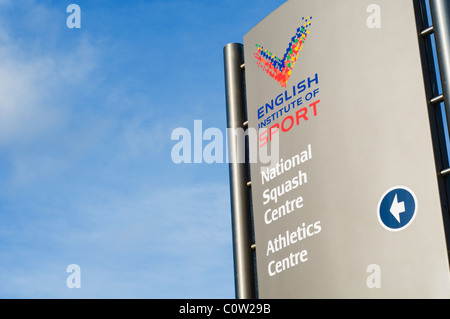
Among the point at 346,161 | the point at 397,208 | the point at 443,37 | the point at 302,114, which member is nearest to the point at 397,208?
the point at 397,208

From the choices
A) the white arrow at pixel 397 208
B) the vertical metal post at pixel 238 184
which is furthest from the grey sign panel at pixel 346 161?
the vertical metal post at pixel 238 184

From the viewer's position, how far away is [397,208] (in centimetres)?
1049

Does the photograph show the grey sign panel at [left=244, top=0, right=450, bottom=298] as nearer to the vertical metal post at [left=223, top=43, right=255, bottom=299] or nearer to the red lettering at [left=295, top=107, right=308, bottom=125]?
the red lettering at [left=295, top=107, right=308, bottom=125]

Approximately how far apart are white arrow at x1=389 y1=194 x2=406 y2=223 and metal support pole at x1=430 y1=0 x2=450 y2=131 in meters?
1.40

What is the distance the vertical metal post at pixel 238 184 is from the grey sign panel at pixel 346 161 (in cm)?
52

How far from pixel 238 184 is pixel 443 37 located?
17.3 ft

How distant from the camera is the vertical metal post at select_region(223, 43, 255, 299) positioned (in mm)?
13586

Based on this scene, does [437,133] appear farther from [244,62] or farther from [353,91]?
[244,62]

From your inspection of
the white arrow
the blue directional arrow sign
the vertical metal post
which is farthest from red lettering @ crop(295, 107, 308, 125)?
the white arrow

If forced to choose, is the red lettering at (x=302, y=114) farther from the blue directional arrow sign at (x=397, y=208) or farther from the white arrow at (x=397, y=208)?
the white arrow at (x=397, y=208)

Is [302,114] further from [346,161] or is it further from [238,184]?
[238,184]
